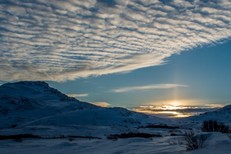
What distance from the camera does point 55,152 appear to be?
1884 cm

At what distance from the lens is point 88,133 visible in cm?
5319

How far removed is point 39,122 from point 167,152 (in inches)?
3933

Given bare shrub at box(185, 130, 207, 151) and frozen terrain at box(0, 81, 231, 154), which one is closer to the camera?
bare shrub at box(185, 130, 207, 151)

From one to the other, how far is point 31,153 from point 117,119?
114m

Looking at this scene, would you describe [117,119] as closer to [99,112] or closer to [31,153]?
[99,112]

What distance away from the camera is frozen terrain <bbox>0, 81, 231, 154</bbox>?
1522 centimetres

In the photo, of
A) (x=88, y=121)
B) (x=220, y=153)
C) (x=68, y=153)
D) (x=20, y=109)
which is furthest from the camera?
(x=20, y=109)

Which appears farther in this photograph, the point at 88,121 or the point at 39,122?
the point at 88,121

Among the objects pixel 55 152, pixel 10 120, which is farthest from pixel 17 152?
pixel 10 120

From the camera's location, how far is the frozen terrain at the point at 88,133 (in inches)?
599

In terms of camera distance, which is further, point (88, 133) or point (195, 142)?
point (88, 133)

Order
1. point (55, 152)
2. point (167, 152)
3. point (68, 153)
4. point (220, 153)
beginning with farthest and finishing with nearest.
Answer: point (55, 152) < point (68, 153) < point (167, 152) < point (220, 153)

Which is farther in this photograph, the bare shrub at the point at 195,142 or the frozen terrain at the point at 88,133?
the frozen terrain at the point at 88,133

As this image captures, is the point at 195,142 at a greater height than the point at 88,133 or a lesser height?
greater
